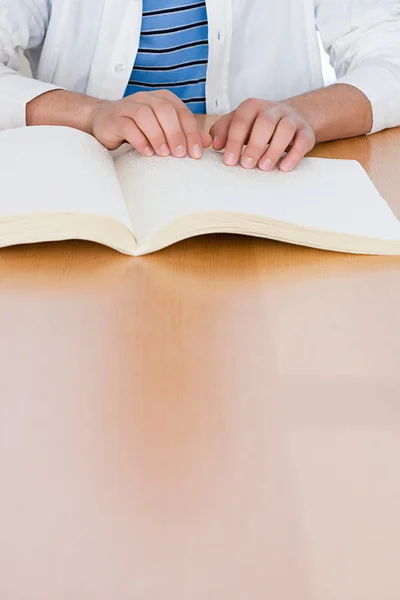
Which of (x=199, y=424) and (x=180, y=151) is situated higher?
(x=180, y=151)

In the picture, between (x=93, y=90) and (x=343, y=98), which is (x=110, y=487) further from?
(x=93, y=90)

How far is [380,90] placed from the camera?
1.18 meters

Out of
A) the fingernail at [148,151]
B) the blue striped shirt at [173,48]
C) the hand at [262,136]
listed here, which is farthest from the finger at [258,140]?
the blue striped shirt at [173,48]

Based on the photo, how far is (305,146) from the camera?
94 cm

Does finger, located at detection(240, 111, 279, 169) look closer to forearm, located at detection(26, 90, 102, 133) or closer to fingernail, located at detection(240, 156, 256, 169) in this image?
fingernail, located at detection(240, 156, 256, 169)

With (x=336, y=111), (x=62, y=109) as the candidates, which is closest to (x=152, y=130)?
(x=62, y=109)

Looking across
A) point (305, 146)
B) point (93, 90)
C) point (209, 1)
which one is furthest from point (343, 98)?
point (93, 90)

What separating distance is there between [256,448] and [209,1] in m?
1.08

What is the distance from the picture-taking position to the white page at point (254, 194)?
2.56 ft

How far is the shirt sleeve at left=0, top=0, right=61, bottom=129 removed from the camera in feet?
3.65

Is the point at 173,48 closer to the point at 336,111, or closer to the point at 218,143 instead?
the point at 336,111

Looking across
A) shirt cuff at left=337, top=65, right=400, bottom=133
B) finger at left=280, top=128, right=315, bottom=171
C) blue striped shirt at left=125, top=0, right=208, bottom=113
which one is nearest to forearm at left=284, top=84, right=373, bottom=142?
shirt cuff at left=337, top=65, right=400, bottom=133

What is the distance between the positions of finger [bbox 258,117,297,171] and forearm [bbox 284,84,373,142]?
15cm

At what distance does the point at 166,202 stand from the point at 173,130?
149 mm
